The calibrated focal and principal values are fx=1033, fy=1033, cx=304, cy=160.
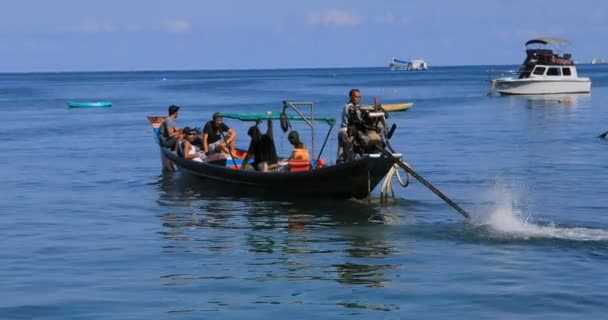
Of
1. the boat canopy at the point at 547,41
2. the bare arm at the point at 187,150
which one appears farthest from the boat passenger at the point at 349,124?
the boat canopy at the point at 547,41

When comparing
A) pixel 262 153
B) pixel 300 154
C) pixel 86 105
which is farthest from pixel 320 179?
pixel 86 105

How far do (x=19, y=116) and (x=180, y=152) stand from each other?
Answer: 40.3 m

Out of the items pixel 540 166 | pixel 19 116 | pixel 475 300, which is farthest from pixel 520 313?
pixel 19 116

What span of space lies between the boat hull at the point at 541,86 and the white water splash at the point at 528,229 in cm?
4791

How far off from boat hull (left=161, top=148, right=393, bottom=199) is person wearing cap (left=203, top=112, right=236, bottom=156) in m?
1.26

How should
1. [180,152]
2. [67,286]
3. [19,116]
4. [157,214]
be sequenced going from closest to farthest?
[67,286] → [157,214] → [180,152] → [19,116]

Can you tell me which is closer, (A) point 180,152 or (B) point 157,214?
(B) point 157,214

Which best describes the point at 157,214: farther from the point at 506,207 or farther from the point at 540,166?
the point at 540,166

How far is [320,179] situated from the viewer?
19.4m

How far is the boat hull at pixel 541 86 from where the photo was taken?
65.2 m

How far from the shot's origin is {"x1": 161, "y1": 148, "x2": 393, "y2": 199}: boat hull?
18453 mm

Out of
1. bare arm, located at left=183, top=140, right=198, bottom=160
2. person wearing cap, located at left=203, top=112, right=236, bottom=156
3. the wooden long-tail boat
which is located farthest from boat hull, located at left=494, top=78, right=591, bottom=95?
the wooden long-tail boat

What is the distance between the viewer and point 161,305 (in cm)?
1212

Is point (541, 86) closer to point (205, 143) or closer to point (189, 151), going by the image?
point (189, 151)
